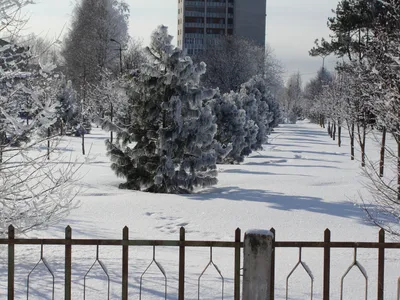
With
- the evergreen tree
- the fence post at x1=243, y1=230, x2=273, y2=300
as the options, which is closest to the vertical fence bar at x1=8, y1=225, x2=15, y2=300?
the fence post at x1=243, y1=230, x2=273, y2=300

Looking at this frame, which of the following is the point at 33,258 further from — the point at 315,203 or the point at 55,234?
the point at 315,203

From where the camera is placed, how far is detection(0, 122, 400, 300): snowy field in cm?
678

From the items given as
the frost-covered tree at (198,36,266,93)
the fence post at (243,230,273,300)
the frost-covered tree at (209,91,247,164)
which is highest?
the frost-covered tree at (198,36,266,93)

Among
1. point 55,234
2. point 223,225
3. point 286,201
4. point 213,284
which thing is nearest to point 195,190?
point 286,201

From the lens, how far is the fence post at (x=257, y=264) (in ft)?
15.3

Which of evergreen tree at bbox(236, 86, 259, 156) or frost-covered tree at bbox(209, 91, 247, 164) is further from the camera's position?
evergreen tree at bbox(236, 86, 259, 156)

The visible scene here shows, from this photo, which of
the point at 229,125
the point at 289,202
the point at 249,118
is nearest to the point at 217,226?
the point at 289,202

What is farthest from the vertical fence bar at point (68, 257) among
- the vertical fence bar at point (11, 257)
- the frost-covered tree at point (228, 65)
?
the frost-covered tree at point (228, 65)

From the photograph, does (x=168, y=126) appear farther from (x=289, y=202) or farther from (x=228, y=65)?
(x=228, y=65)

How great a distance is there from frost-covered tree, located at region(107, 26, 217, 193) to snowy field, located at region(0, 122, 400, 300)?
892mm

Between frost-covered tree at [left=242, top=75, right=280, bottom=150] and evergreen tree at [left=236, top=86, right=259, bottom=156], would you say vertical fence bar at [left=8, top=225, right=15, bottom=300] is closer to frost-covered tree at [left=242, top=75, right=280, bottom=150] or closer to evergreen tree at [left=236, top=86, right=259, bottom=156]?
evergreen tree at [left=236, top=86, right=259, bottom=156]

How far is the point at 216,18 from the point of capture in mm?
97438

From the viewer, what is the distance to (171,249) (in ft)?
32.0

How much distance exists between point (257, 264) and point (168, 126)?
13.2 metres
